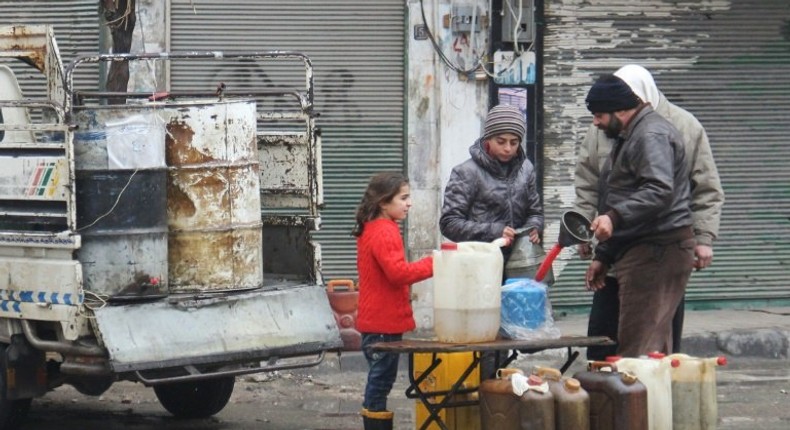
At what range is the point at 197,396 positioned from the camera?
927 cm

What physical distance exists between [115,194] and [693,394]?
3227mm

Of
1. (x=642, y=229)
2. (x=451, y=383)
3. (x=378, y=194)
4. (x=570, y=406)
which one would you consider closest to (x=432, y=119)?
(x=378, y=194)

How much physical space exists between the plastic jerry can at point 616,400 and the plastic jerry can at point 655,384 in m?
0.12

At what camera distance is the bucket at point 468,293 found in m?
6.72

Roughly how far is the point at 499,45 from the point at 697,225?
17.0 feet

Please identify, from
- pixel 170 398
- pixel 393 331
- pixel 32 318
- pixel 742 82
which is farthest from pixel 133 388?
pixel 742 82

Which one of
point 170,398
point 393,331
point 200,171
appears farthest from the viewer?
point 170,398

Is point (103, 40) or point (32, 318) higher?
point (103, 40)

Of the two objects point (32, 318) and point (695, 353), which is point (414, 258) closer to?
point (695, 353)

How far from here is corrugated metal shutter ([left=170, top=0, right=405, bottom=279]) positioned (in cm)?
1242

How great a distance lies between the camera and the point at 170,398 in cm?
935

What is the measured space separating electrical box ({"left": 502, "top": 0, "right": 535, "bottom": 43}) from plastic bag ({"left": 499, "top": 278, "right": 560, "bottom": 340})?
6017 mm

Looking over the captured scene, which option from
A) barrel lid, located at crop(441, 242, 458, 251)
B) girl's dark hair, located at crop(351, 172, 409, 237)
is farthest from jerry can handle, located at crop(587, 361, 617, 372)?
girl's dark hair, located at crop(351, 172, 409, 237)

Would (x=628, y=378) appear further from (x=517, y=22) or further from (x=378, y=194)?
(x=517, y=22)
